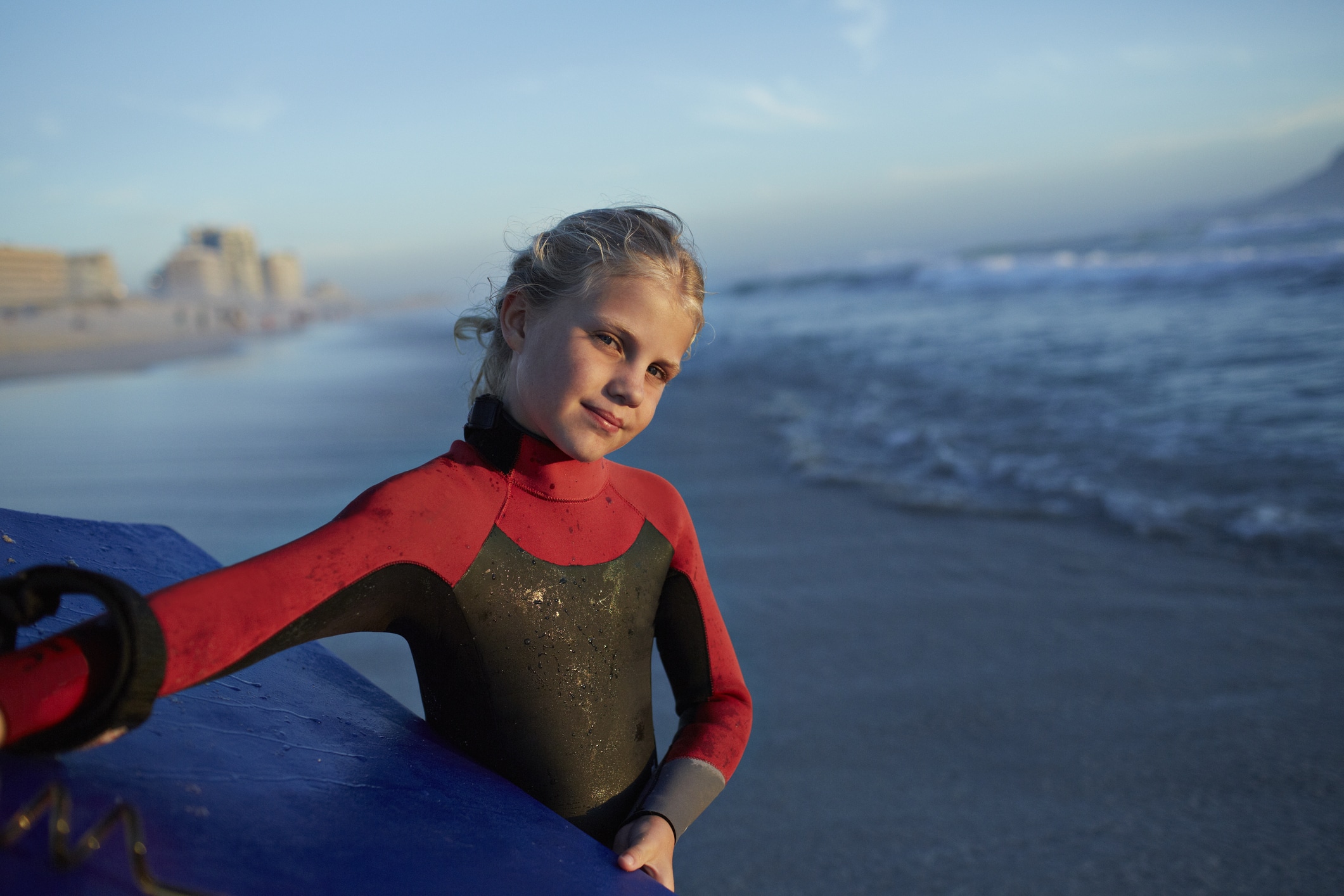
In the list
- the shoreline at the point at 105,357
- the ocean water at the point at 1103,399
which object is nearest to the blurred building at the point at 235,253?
the shoreline at the point at 105,357

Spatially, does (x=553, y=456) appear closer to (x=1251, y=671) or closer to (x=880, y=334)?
(x=1251, y=671)

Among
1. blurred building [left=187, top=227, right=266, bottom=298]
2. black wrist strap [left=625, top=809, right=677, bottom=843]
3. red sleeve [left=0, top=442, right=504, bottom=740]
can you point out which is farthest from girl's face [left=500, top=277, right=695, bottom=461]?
blurred building [left=187, top=227, right=266, bottom=298]

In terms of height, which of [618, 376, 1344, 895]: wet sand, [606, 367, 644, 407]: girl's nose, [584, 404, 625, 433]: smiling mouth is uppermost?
[606, 367, 644, 407]: girl's nose

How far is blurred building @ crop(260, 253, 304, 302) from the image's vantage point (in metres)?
73.6

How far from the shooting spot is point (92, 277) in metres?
47.4

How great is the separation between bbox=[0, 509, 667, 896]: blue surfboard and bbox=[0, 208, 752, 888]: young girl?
12 centimetres

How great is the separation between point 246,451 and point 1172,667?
614 cm

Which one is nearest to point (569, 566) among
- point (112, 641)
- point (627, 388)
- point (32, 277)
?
point (627, 388)

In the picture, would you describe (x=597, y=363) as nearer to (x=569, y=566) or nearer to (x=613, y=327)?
(x=613, y=327)

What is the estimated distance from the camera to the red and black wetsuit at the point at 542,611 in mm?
1311

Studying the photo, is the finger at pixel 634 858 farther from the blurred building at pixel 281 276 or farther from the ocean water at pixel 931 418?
the blurred building at pixel 281 276

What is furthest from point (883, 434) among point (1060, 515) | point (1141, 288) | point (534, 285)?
point (1141, 288)

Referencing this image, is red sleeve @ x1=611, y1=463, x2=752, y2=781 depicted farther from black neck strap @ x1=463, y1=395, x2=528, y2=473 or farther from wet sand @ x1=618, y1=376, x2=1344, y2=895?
wet sand @ x1=618, y1=376, x2=1344, y2=895

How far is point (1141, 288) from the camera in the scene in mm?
16109
